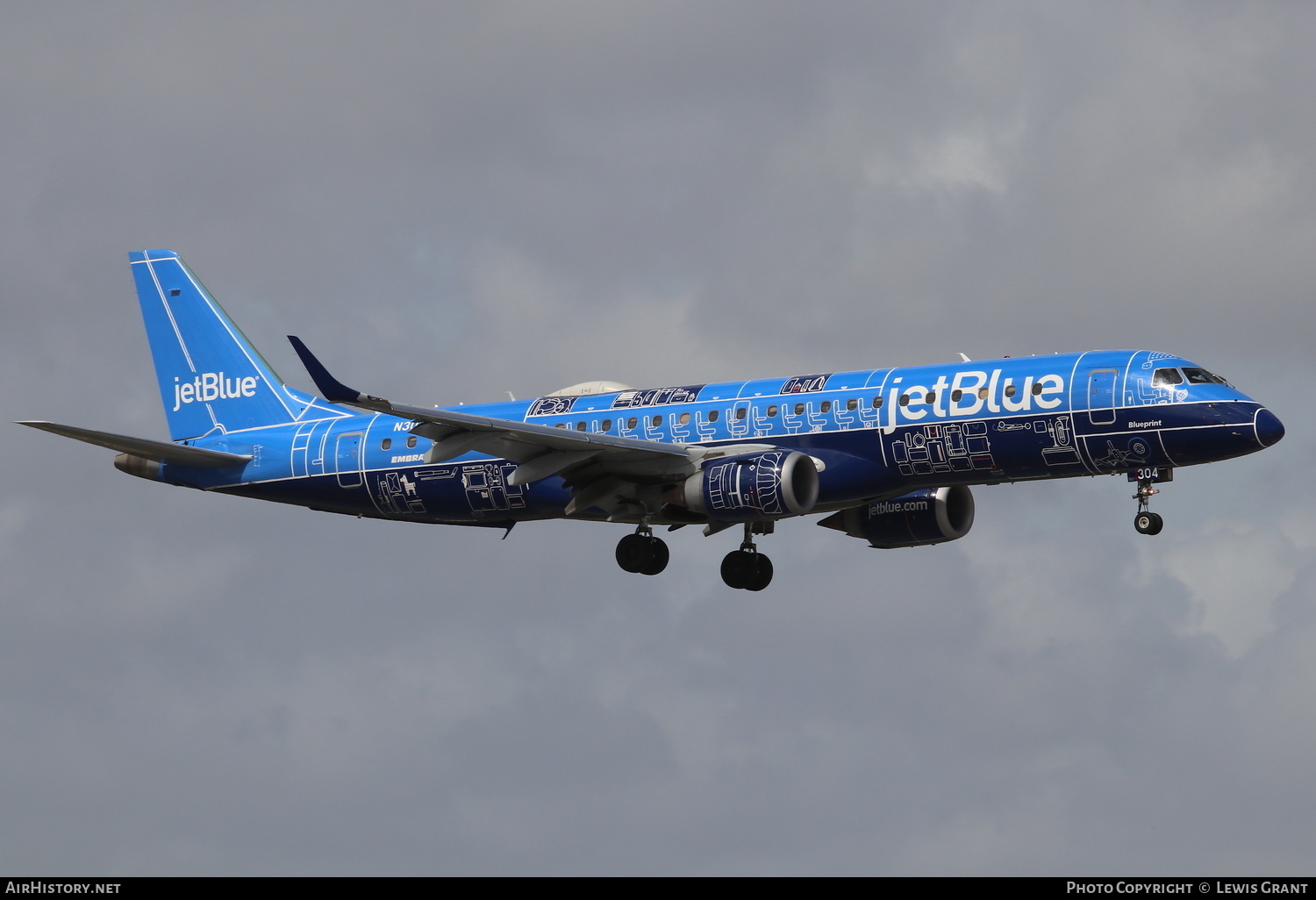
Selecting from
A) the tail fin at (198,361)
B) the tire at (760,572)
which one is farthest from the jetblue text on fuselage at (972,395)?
the tail fin at (198,361)

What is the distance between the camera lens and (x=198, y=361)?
58.2 meters

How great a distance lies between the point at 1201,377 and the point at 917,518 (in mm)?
10534

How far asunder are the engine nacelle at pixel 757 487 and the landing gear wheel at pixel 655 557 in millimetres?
4463

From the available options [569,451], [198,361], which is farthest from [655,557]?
[198,361]

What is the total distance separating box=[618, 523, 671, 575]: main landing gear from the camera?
51406mm

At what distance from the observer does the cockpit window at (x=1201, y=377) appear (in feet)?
146

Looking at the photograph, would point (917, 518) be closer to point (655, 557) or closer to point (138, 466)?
point (655, 557)

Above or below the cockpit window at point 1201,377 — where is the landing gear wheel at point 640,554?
below

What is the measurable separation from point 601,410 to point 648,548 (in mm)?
4089

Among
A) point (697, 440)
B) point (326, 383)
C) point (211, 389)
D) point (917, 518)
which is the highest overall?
point (211, 389)

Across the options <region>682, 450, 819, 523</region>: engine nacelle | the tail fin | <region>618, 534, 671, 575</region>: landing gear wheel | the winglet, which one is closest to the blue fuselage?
<region>682, 450, 819, 523</region>: engine nacelle

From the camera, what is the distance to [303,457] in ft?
180

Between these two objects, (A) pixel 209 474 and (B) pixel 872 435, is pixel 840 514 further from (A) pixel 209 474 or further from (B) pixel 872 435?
(A) pixel 209 474

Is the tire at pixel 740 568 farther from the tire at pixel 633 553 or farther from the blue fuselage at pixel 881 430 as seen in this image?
the blue fuselage at pixel 881 430
